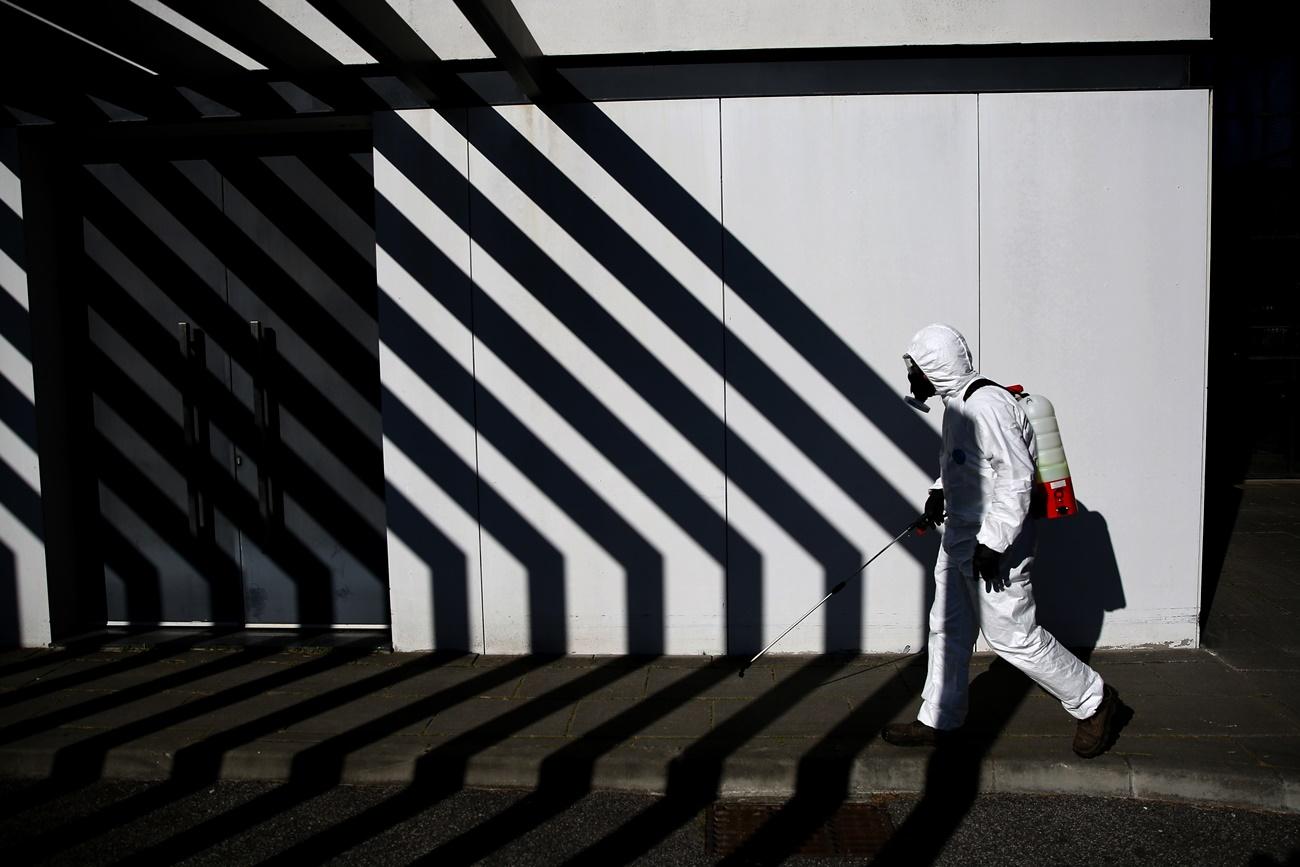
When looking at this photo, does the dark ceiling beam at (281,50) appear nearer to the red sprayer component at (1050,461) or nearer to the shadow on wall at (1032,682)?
the red sprayer component at (1050,461)

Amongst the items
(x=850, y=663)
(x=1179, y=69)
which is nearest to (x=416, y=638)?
(x=850, y=663)

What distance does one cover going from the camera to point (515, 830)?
12.4 ft

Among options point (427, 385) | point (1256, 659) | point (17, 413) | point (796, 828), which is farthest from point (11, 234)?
point (1256, 659)

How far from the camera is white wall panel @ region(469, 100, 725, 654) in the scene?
536 centimetres

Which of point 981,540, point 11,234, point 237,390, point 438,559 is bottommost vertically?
point 438,559

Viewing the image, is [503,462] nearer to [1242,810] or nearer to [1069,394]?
[1069,394]

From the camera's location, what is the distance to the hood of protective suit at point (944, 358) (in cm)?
406

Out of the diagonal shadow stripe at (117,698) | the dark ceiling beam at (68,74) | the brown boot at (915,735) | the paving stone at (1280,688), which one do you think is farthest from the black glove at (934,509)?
the dark ceiling beam at (68,74)

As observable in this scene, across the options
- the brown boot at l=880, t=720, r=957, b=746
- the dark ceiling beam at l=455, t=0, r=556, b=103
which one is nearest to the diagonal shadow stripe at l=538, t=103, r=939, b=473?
the dark ceiling beam at l=455, t=0, r=556, b=103

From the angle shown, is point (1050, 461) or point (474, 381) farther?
point (474, 381)

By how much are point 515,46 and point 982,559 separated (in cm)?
345

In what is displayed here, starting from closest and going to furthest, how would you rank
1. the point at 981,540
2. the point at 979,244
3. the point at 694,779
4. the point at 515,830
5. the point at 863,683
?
the point at 515,830 → the point at 981,540 → the point at 694,779 → the point at 863,683 → the point at 979,244

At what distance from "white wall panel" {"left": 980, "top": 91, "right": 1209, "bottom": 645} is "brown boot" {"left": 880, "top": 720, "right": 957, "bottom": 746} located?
173 centimetres

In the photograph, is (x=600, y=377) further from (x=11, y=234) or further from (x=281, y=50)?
(x=11, y=234)
